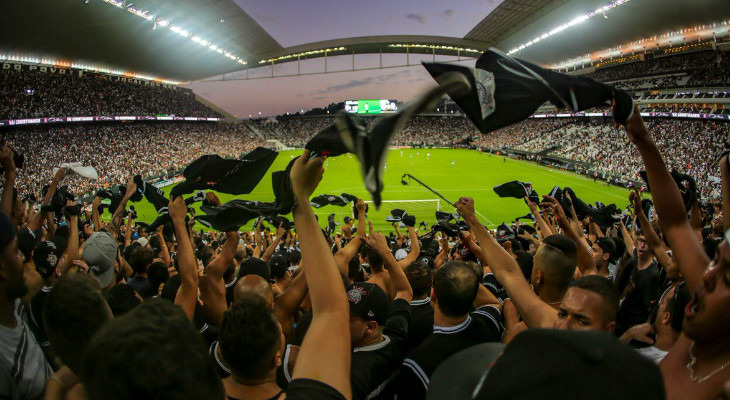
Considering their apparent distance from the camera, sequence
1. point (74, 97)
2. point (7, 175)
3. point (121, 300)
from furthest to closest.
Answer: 1. point (74, 97)
2. point (7, 175)
3. point (121, 300)

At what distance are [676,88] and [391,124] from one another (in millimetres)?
54776

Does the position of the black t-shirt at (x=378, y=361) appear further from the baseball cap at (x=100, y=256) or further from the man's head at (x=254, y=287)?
the baseball cap at (x=100, y=256)

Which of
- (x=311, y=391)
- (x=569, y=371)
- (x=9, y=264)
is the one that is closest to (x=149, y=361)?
(x=311, y=391)

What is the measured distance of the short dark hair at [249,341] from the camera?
1.96 metres

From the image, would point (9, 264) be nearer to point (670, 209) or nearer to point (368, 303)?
point (368, 303)

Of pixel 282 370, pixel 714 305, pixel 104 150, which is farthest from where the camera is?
pixel 104 150

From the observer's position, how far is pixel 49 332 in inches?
79.0

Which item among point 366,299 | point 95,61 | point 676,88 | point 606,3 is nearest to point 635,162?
point 676,88

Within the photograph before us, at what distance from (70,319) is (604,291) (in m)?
2.95

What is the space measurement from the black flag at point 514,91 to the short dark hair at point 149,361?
182 centimetres

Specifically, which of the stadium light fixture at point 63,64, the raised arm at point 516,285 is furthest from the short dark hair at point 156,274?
the stadium light fixture at point 63,64

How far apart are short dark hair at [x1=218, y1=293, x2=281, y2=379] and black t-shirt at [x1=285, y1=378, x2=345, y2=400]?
20.2 inches

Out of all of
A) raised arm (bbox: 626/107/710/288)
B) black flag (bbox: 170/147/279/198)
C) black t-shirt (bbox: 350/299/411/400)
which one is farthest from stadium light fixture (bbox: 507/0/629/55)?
black t-shirt (bbox: 350/299/411/400)

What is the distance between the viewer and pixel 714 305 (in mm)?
1662
